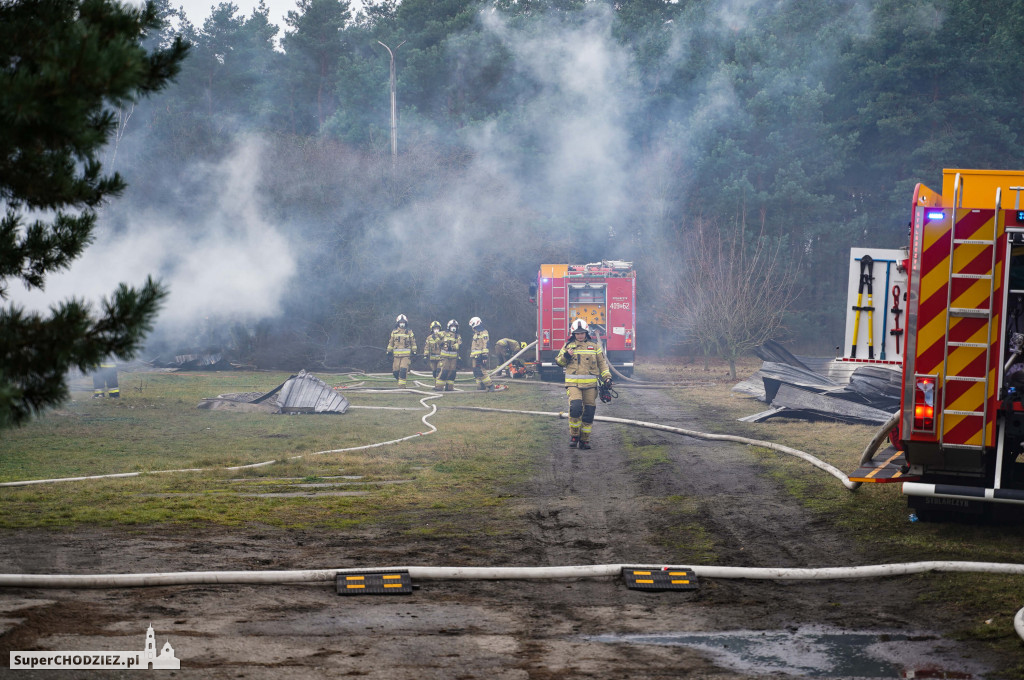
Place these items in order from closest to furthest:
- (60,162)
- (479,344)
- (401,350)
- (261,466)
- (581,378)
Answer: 1. (60,162)
2. (261,466)
3. (581,378)
4. (401,350)
5. (479,344)

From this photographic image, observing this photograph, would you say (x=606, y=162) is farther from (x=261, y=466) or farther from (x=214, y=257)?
(x=261, y=466)

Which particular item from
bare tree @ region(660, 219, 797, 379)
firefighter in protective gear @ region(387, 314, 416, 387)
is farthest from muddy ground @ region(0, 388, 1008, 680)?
bare tree @ region(660, 219, 797, 379)

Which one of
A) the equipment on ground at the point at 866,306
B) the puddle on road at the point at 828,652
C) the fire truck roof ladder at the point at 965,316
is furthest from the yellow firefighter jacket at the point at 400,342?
the puddle on road at the point at 828,652

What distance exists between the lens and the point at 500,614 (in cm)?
534

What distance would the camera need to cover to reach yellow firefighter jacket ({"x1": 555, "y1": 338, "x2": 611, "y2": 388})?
466 inches

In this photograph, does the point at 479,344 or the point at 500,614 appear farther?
the point at 479,344

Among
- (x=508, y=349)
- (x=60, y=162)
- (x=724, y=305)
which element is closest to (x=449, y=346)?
(x=508, y=349)

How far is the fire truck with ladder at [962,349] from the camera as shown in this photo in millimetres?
6426

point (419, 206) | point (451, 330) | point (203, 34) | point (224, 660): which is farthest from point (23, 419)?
point (203, 34)

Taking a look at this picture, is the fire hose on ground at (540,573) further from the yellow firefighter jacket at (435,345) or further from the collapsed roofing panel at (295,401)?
the yellow firefighter jacket at (435,345)

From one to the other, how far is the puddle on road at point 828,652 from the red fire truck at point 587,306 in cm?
1728

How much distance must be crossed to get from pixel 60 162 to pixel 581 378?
8400mm

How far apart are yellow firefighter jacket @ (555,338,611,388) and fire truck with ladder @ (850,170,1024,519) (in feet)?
A: 17.8

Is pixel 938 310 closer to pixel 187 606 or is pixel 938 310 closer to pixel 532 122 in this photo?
pixel 187 606
